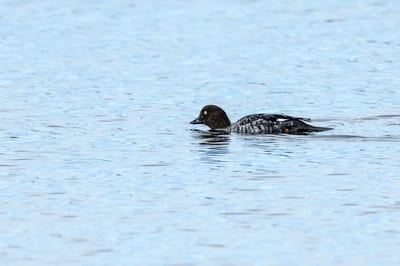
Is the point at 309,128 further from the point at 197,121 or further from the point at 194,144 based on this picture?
the point at 197,121

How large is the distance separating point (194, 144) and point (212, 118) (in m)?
2.24

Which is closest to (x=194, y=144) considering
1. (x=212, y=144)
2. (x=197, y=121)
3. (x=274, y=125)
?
(x=212, y=144)

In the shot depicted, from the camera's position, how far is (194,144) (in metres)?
22.6

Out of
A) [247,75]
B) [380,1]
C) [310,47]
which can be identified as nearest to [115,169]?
[247,75]

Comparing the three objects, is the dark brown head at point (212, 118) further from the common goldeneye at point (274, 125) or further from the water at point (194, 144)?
the common goldeneye at point (274, 125)

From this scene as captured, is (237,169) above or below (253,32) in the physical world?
below

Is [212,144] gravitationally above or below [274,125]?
below

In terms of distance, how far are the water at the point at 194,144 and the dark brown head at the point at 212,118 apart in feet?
1.10

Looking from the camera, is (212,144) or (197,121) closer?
(212,144)

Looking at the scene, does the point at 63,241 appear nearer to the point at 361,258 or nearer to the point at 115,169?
the point at 361,258

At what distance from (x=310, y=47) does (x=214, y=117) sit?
13.0 m

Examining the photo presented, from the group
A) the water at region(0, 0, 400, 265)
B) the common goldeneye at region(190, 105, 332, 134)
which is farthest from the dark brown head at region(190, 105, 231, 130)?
the common goldeneye at region(190, 105, 332, 134)

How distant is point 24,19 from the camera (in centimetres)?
4491

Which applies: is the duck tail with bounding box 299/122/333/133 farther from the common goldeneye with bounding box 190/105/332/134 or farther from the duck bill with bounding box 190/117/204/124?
the duck bill with bounding box 190/117/204/124
